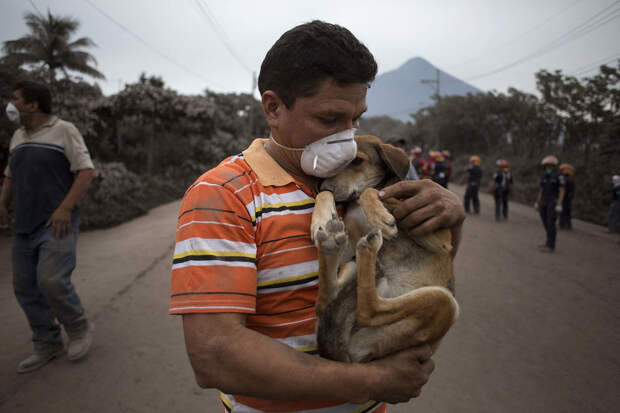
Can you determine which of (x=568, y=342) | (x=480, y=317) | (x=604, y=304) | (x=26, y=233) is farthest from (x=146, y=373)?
(x=604, y=304)

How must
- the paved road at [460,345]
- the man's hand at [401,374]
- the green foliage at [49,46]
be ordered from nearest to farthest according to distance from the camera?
the man's hand at [401,374] → the paved road at [460,345] → the green foliage at [49,46]

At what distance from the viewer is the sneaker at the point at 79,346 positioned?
13.1 ft

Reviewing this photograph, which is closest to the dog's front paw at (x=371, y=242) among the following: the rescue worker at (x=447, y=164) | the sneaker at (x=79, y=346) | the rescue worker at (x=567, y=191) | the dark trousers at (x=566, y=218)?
the sneaker at (x=79, y=346)

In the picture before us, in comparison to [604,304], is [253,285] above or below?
above

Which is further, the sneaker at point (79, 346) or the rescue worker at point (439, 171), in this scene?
the rescue worker at point (439, 171)

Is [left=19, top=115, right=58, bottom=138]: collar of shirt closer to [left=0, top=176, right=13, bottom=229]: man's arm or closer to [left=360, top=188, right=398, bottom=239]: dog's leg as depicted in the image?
[left=0, top=176, right=13, bottom=229]: man's arm

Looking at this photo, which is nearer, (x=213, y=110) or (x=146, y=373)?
(x=146, y=373)

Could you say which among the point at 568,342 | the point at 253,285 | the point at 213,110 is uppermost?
the point at 213,110

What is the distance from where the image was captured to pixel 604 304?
6.02 meters

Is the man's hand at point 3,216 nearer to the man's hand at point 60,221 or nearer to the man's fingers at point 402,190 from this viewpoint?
the man's hand at point 60,221

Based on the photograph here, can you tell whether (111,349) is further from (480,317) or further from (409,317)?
(480,317)

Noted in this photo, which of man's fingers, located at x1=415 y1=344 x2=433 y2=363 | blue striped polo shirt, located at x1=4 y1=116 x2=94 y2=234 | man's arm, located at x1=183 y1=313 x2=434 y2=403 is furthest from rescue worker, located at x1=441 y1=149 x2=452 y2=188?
man's arm, located at x1=183 y1=313 x2=434 y2=403

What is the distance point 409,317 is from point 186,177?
19.6 meters

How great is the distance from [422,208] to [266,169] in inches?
26.9
